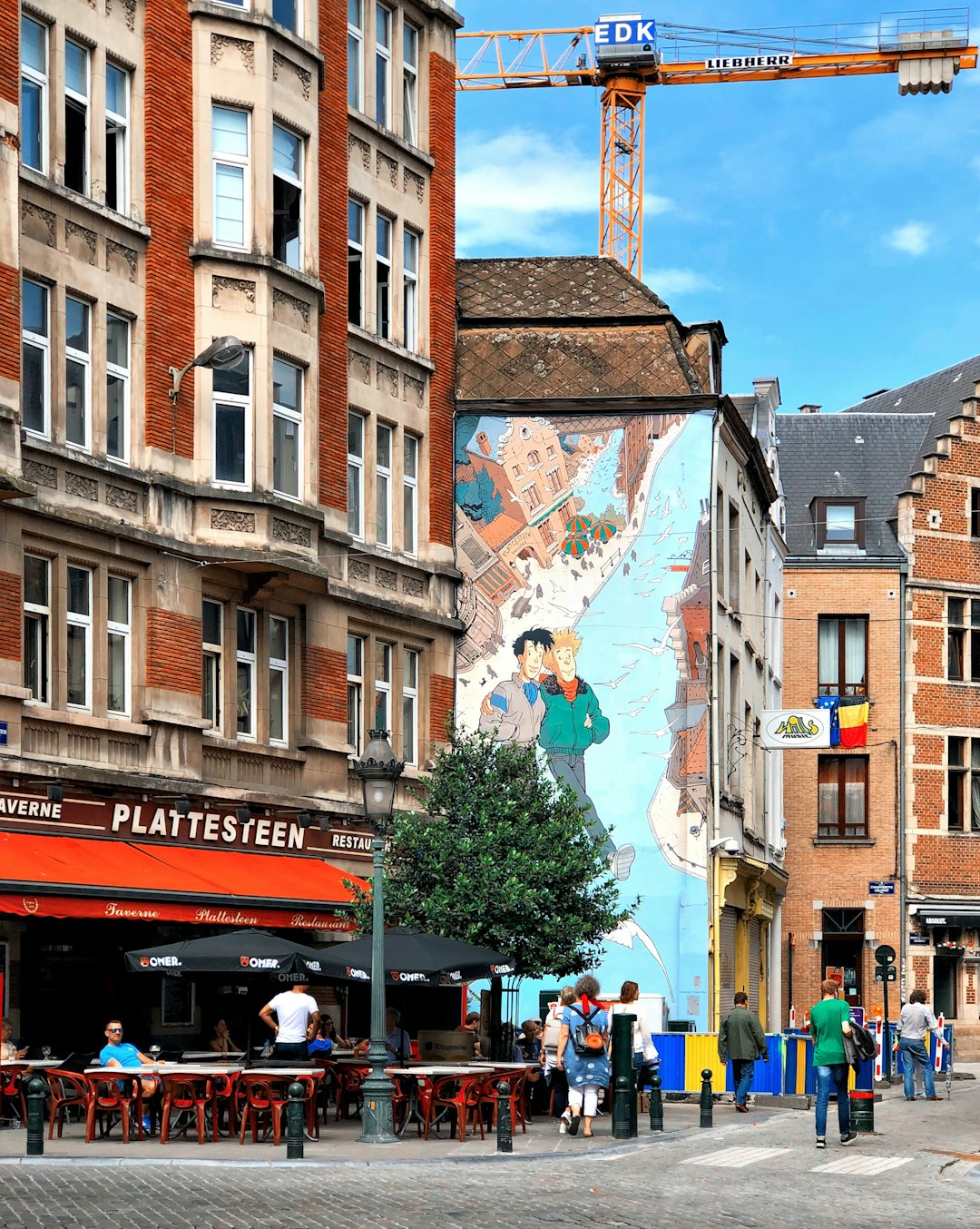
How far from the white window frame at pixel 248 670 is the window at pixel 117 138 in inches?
222

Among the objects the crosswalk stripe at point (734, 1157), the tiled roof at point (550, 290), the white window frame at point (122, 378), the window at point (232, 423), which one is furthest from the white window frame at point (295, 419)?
the crosswalk stripe at point (734, 1157)

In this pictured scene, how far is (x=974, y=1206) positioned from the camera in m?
16.1

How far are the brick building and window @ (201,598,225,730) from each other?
52mm

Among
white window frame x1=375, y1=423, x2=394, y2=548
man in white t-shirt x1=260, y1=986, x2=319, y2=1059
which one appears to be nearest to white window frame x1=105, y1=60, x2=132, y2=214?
white window frame x1=375, y1=423, x2=394, y2=548

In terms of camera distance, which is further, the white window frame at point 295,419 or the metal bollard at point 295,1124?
the white window frame at point 295,419

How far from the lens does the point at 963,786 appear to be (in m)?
52.5

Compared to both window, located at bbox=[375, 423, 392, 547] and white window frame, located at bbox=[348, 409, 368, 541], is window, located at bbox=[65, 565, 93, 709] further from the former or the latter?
window, located at bbox=[375, 423, 392, 547]

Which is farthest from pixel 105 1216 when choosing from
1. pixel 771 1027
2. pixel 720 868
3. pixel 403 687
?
pixel 771 1027

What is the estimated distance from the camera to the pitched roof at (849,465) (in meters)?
54.2

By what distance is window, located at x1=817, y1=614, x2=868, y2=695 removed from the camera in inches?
2085

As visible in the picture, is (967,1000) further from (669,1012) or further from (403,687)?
(403,687)

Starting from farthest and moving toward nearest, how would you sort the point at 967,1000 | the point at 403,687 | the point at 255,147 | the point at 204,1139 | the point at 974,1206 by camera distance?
the point at 967,1000, the point at 403,687, the point at 255,147, the point at 204,1139, the point at 974,1206

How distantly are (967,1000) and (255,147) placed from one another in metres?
31.0

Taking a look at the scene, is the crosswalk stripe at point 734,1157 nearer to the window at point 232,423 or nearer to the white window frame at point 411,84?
the window at point 232,423
